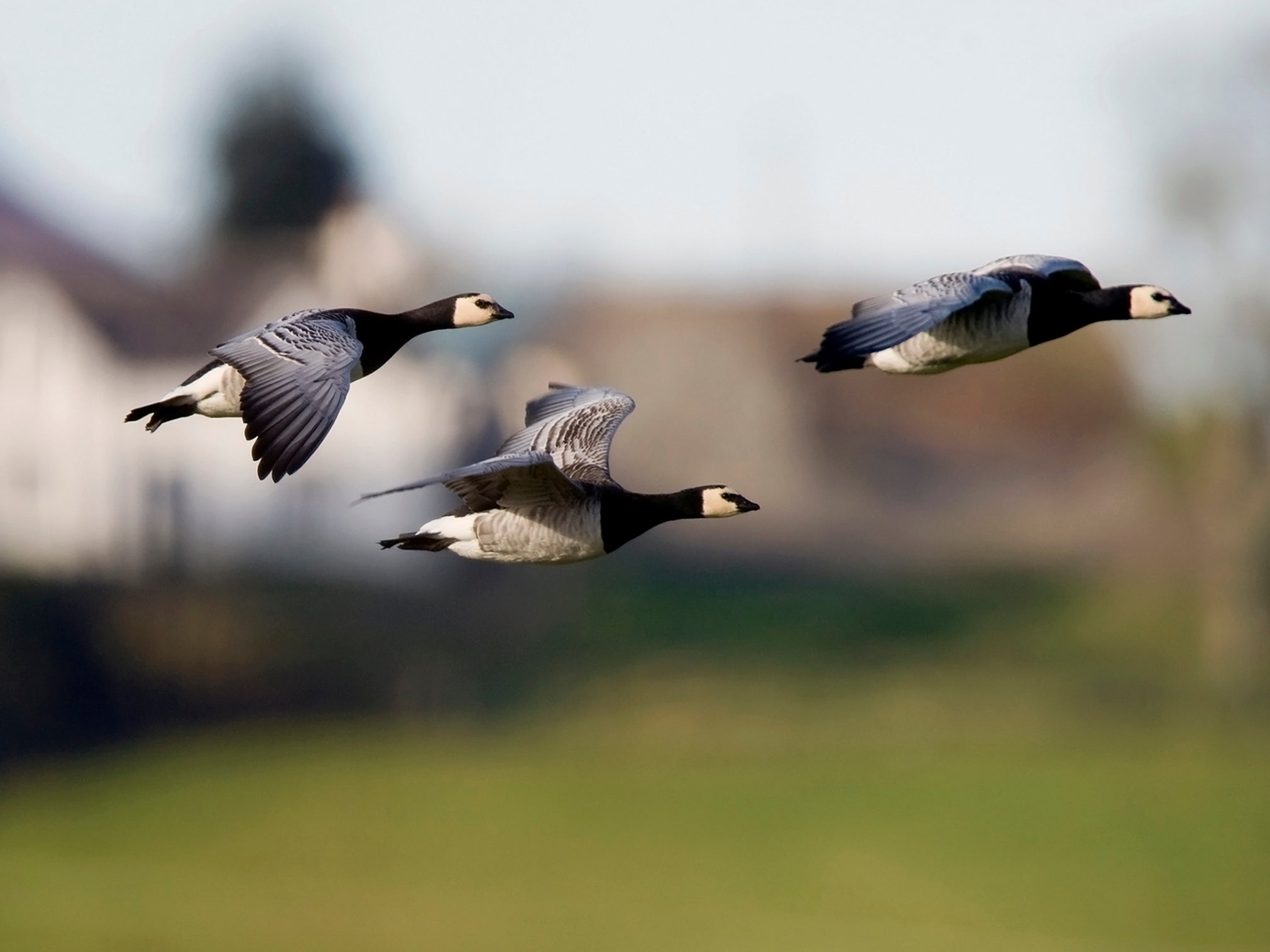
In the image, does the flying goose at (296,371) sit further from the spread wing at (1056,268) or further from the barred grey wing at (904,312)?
the spread wing at (1056,268)

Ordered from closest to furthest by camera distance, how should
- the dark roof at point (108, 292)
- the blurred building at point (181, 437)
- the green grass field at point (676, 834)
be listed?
the blurred building at point (181, 437), the dark roof at point (108, 292), the green grass field at point (676, 834)

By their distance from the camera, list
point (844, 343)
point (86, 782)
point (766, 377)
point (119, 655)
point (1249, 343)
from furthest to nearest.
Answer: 1. point (766, 377)
2. point (86, 782)
3. point (119, 655)
4. point (1249, 343)
5. point (844, 343)

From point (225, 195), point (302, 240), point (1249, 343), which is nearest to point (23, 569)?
point (302, 240)

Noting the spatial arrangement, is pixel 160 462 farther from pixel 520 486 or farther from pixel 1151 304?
pixel 1151 304

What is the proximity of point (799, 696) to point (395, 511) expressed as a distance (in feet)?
58.2

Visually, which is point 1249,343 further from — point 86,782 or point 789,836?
point 86,782

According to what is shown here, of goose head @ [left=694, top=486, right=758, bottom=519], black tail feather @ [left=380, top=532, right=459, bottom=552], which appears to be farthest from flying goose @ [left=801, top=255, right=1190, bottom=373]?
black tail feather @ [left=380, top=532, right=459, bottom=552]

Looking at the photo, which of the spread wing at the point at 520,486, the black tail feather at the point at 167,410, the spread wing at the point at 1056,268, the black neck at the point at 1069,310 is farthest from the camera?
the spread wing at the point at 1056,268

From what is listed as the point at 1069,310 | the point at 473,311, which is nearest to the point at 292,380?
the point at 473,311

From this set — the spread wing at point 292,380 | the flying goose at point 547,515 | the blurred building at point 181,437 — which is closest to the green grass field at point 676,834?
the blurred building at point 181,437

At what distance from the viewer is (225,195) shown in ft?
169

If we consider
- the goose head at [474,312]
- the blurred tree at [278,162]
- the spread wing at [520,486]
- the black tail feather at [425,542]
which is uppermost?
the blurred tree at [278,162]

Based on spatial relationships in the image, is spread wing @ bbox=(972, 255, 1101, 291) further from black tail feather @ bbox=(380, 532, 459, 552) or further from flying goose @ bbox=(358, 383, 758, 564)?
black tail feather @ bbox=(380, 532, 459, 552)

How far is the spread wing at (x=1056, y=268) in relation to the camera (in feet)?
30.5
